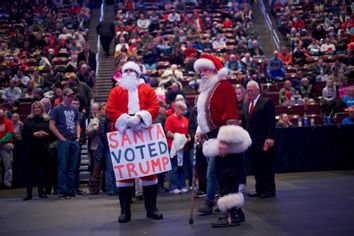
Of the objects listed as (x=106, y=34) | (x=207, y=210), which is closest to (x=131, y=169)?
(x=207, y=210)

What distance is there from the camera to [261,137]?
29.7 ft

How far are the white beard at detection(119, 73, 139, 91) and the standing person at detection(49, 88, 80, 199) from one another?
3.23 meters

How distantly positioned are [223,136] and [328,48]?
15.2m

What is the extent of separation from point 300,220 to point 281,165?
674cm

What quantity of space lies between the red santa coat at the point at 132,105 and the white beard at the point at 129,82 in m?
0.05

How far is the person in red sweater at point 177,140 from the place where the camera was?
10648 millimetres

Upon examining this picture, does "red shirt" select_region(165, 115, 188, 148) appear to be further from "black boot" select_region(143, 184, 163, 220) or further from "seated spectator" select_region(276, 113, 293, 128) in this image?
"seated spectator" select_region(276, 113, 293, 128)

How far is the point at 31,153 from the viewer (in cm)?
1042

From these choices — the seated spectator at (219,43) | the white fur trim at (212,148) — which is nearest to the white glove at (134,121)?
the white fur trim at (212,148)

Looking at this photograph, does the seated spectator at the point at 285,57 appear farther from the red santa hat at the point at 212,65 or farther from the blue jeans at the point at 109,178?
the red santa hat at the point at 212,65

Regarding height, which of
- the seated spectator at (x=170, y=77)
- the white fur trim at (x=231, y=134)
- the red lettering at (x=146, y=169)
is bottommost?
the red lettering at (x=146, y=169)

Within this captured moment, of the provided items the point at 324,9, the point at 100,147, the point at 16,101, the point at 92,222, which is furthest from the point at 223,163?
the point at 324,9

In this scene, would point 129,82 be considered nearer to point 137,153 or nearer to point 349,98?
point 137,153

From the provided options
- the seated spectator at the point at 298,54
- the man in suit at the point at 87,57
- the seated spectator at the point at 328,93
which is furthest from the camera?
the seated spectator at the point at 298,54
